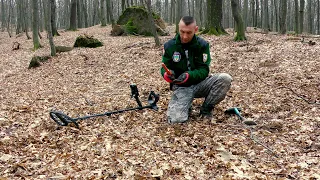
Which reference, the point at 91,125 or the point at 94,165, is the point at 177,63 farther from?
the point at 94,165

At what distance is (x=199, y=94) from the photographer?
496 cm

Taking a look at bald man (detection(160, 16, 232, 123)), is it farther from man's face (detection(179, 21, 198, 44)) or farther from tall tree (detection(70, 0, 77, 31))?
tall tree (detection(70, 0, 77, 31))

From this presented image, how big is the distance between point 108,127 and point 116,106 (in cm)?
117

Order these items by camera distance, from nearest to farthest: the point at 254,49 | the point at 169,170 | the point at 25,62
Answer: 1. the point at 169,170
2. the point at 254,49
3. the point at 25,62

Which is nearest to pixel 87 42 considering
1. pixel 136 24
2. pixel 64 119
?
pixel 136 24

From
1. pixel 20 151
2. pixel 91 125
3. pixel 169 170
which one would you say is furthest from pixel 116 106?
pixel 169 170

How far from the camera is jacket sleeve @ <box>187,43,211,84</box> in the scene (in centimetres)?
466

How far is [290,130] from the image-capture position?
425cm

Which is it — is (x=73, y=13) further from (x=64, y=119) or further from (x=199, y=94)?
(x=199, y=94)

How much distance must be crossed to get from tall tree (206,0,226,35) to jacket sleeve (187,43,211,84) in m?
8.51

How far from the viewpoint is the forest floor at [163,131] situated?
3.33 m

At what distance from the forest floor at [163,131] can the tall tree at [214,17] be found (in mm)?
4624

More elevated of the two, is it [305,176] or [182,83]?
[182,83]

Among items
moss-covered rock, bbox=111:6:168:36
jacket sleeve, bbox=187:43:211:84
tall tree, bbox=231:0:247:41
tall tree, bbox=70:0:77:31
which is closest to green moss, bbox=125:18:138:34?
moss-covered rock, bbox=111:6:168:36
